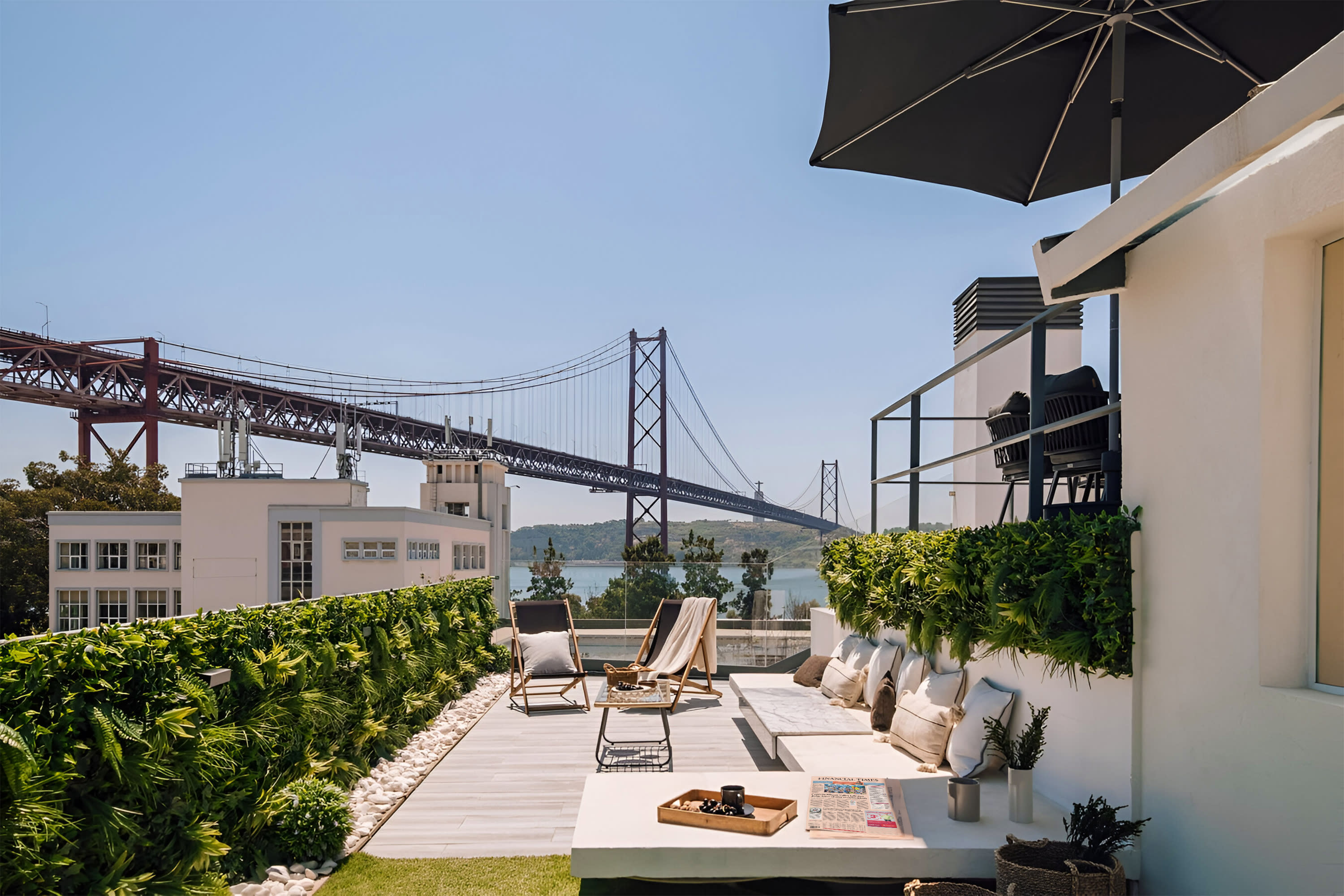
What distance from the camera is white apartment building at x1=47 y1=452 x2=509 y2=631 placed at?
16156mm

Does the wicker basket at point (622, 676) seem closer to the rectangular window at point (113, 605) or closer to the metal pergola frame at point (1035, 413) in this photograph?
the metal pergola frame at point (1035, 413)

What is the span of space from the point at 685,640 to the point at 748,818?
4.32 metres

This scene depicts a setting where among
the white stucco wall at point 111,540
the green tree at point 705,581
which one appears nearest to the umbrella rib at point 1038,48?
the green tree at point 705,581

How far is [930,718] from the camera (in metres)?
3.71

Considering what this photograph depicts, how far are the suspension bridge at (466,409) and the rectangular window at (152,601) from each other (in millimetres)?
8596

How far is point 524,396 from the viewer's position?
36812 millimetres

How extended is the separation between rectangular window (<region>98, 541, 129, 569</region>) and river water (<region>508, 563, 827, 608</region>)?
16.8 m

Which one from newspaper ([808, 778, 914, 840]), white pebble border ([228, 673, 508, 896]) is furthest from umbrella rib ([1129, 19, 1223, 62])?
white pebble border ([228, 673, 508, 896])

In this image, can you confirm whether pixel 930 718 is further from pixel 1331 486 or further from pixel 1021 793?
pixel 1331 486

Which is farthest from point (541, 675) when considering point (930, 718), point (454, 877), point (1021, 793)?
point (1021, 793)

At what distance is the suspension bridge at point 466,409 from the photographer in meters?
27.7

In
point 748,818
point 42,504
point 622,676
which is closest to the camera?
point 748,818

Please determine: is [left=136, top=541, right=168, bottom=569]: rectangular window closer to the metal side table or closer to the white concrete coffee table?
the metal side table

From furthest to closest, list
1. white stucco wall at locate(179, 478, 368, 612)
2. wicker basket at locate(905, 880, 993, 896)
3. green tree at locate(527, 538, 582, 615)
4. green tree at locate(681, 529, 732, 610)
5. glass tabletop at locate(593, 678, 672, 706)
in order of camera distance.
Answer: white stucco wall at locate(179, 478, 368, 612) → green tree at locate(527, 538, 582, 615) → green tree at locate(681, 529, 732, 610) → glass tabletop at locate(593, 678, 672, 706) → wicker basket at locate(905, 880, 993, 896)
